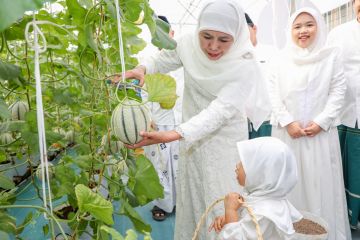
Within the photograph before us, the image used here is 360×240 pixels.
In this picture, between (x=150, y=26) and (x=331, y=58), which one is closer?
(x=150, y=26)

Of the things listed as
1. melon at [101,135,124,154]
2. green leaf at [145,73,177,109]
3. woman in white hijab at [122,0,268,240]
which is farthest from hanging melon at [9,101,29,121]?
green leaf at [145,73,177,109]

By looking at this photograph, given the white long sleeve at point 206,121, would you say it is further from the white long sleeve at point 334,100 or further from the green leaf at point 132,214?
the white long sleeve at point 334,100

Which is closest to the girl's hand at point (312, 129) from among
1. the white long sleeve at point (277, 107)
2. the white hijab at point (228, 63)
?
the white long sleeve at point (277, 107)

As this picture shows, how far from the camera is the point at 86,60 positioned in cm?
117

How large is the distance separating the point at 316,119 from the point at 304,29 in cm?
55

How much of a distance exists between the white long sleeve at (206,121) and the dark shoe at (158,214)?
1.35m

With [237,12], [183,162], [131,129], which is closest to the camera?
[131,129]

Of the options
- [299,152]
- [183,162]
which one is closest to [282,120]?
[299,152]

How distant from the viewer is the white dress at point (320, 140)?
6.52ft

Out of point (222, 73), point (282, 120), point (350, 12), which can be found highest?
point (350, 12)

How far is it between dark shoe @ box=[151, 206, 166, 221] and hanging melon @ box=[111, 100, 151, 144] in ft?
5.79

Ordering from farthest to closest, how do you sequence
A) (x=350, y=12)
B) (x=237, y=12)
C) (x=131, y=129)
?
1. (x=350, y=12)
2. (x=237, y=12)
3. (x=131, y=129)

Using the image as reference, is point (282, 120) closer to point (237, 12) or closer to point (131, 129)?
point (237, 12)

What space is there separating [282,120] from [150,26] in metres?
1.34
